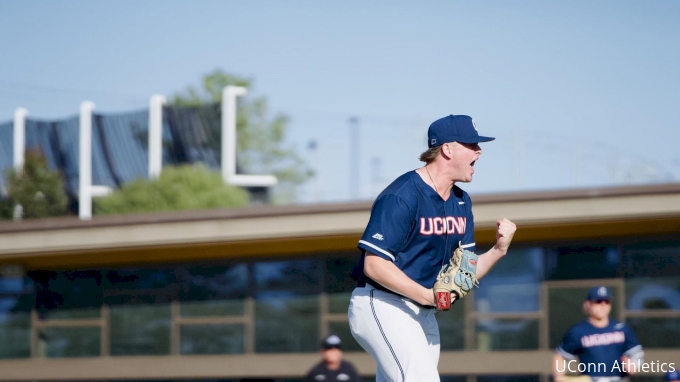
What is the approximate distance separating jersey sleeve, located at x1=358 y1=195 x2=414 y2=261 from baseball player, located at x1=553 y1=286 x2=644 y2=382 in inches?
191

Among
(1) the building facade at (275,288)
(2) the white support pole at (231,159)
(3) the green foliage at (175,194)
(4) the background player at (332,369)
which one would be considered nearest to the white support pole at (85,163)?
(3) the green foliage at (175,194)

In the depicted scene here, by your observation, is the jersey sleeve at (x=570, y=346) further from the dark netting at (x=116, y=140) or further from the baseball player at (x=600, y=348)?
the dark netting at (x=116, y=140)

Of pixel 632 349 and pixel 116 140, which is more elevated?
pixel 116 140

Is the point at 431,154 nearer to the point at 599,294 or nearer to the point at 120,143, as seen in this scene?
the point at 599,294

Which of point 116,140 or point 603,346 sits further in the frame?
point 116,140

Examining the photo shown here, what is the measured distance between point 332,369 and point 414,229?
23.8ft

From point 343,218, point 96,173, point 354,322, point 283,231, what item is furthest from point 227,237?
point 96,173

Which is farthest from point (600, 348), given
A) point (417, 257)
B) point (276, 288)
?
point (276, 288)

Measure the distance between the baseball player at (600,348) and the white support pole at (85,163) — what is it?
82.2 feet

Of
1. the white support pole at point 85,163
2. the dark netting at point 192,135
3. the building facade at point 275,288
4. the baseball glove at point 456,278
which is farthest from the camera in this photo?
the dark netting at point 192,135

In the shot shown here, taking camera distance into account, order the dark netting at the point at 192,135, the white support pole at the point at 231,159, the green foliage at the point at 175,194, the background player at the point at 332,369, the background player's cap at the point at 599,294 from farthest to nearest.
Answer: the dark netting at the point at 192,135
the white support pole at the point at 231,159
the green foliage at the point at 175,194
the background player at the point at 332,369
the background player's cap at the point at 599,294

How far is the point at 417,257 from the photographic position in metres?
5.42

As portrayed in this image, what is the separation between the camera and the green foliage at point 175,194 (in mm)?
34375

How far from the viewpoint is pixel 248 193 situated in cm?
3641
